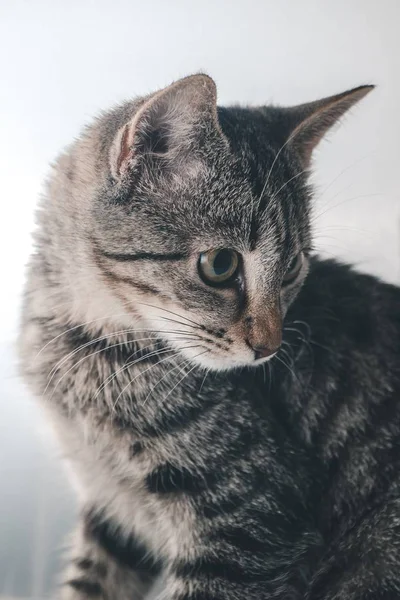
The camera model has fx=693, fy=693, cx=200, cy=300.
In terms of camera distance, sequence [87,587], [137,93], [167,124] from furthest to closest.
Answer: [137,93] < [87,587] < [167,124]

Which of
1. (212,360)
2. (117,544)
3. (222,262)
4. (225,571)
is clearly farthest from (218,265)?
(117,544)

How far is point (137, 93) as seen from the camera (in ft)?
3.90

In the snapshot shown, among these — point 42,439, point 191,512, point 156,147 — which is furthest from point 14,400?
point 156,147

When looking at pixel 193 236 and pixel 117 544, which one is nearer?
pixel 193 236

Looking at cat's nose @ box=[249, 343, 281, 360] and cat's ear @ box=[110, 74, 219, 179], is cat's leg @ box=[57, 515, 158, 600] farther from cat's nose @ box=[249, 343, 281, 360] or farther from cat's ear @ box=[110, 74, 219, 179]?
cat's ear @ box=[110, 74, 219, 179]

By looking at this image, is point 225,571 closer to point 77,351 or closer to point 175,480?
point 175,480

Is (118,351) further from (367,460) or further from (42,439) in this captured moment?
(367,460)

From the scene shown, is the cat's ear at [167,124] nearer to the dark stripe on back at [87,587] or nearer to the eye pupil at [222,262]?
the eye pupil at [222,262]

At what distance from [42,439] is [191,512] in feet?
1.18

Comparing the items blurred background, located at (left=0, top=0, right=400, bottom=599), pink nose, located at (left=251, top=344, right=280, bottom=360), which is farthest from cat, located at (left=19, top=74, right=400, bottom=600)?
blurred background, located at (left=0, top=0, right=400, bottom=599)

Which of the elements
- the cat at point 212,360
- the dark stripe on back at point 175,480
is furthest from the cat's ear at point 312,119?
the dark stripe on back at point 175,480

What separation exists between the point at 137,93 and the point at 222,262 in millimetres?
442

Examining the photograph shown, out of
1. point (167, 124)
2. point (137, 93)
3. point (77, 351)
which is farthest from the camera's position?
point (137, 93)

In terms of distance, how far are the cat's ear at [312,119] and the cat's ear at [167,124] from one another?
7.4 inches
